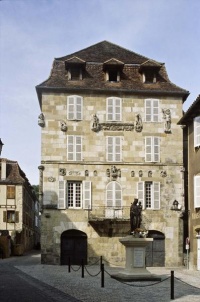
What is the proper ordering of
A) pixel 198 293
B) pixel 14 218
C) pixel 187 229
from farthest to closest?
pixel 14 218 → pixel 187 229 → pixel 198 293

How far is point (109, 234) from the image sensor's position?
34312mm

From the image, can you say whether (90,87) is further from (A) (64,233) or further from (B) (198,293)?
(B) (198,293)

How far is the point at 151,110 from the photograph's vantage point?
35875mm

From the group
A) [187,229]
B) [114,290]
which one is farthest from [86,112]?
[114,290]

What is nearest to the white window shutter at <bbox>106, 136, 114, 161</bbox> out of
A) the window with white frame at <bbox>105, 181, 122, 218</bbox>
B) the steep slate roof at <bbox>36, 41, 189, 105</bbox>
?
the window with white frame at <bbox>105, 181, 122, 218</bbox>

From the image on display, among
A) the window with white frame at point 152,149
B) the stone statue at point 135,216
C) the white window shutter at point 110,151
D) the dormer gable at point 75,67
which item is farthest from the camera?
the dormer gable at point 75,67

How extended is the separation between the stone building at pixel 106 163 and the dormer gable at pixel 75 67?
0.06m

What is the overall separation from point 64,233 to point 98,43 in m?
13.9

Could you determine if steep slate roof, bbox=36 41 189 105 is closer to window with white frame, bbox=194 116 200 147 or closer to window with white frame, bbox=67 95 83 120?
window with white frame, bbox=67 95 83 120

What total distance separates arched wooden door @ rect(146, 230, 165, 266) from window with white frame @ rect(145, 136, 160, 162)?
14.8ft

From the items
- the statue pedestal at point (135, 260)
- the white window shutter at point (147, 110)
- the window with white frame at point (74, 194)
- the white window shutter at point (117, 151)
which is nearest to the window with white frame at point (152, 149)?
the white window shutter at point (147, 110)

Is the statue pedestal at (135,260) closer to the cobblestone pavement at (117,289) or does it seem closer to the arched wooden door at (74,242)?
the cobblestone pavement at (117,289)

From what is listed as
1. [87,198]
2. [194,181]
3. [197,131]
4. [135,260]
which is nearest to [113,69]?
[197,131]

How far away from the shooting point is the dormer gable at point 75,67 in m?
35.9
